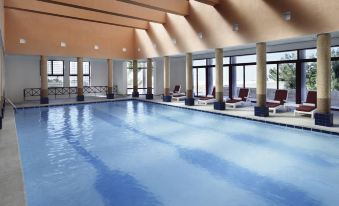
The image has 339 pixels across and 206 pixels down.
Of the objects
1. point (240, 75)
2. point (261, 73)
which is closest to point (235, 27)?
point (261, 73)

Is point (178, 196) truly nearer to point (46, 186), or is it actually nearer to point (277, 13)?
point (46, 186)

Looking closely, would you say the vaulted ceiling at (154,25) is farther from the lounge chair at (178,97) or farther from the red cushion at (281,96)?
the lounge chair at (178,97)

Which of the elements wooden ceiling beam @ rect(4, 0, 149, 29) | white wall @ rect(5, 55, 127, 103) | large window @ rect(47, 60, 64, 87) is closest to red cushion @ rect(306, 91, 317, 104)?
wooden ceiling beam @ rect(4, 0, 149, 29)

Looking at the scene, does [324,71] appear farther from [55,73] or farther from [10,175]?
[55,73]

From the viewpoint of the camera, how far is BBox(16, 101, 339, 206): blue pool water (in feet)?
12.1

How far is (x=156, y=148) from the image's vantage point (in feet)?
20.5

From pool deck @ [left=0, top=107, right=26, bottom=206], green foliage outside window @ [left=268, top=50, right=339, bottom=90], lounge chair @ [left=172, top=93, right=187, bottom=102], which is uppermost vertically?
green foliage outside window @ [left=268, top=50, right=339, bottom=90]

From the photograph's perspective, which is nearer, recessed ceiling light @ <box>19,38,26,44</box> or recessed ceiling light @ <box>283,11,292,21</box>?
recessed ceiling light @ <box>283,11,292,21</box>

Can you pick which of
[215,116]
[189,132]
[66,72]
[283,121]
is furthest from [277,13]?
[66,72]

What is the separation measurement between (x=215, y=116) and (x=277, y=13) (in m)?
4.57

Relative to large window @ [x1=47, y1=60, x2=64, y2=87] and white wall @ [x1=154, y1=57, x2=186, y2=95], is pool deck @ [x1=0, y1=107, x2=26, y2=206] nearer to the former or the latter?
Answer: large window @ [x1=47, y1=60, x2=64, y2=87]

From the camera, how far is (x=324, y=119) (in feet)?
26.3

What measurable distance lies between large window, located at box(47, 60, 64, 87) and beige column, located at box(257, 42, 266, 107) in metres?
14.6

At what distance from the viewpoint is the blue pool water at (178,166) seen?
368 cm
